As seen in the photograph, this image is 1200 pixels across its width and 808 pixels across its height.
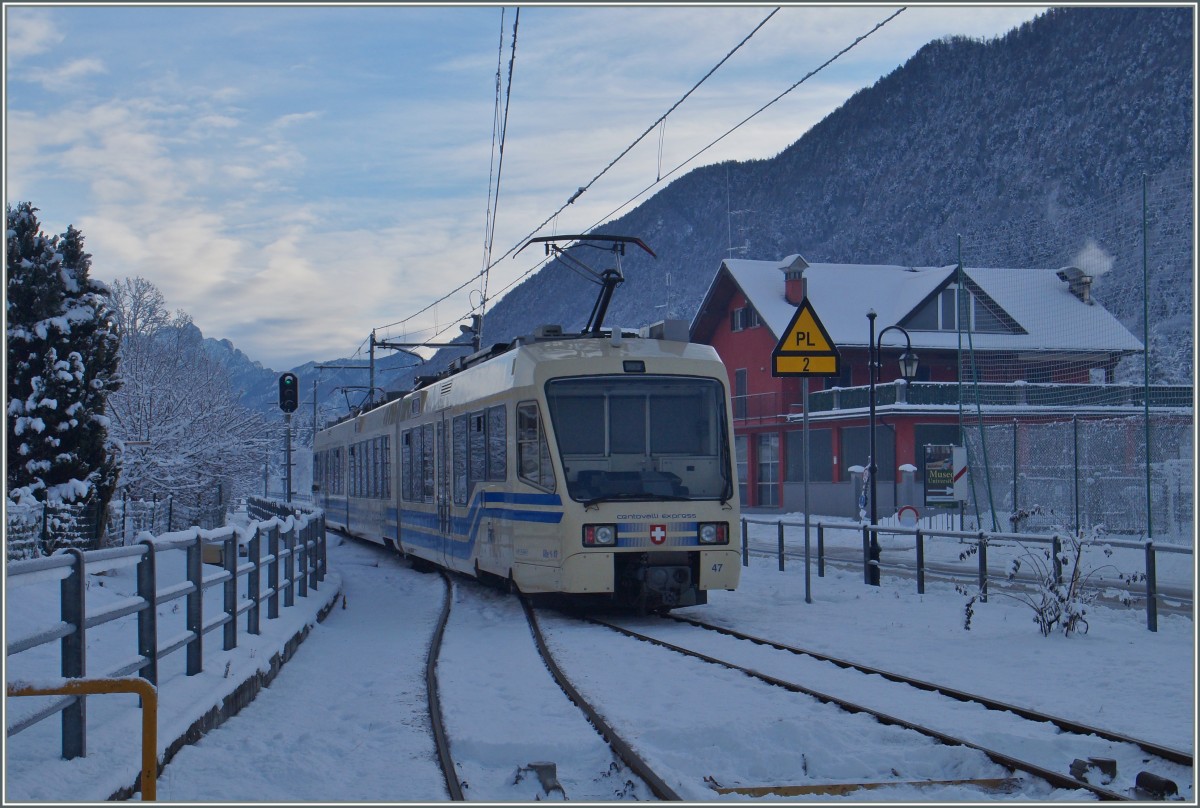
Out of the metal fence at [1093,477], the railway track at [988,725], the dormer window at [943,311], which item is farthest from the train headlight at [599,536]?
the dormer window at [943,311]

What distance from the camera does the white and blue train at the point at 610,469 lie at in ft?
42.1

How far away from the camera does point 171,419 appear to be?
37.7 m

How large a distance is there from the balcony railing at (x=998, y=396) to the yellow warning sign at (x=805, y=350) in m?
16.8

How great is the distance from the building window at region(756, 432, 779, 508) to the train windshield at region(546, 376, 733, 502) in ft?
112

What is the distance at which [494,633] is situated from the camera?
1271 centimetres

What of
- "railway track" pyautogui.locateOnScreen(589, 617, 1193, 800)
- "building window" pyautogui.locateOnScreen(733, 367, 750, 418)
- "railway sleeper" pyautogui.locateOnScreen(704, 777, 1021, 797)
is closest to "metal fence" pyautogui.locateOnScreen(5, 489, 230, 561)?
"railway track" pyautogui.locateOnScreen(589, 617, 1193, 800)

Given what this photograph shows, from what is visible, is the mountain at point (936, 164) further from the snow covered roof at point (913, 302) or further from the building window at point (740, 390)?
the building window at point (740, 390)

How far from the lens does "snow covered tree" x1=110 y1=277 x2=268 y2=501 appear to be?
3494 cm

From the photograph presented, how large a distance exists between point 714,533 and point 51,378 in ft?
41.3

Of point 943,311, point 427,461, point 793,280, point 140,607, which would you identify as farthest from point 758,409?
point 140,607

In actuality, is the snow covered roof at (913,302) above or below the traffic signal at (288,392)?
above

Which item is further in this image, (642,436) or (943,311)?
(943,311)

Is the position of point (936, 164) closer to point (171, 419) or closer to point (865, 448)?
point (865, 448)

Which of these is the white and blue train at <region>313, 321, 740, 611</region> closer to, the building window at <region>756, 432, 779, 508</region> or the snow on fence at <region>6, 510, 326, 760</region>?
the snow on fence at <region>6, 510, 326, 760</region>
